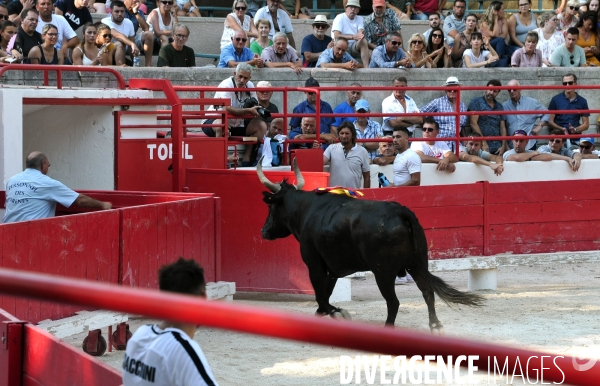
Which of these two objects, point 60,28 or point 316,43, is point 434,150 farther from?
point 60,28

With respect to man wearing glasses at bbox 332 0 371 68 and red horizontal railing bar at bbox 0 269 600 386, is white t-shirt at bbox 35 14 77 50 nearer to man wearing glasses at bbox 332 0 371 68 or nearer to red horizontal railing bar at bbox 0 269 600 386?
man wearing glasses at bbox 332 0 371 68

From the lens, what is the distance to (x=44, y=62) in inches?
410

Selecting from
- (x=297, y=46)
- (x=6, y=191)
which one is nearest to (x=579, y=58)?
(x=297, y=46)

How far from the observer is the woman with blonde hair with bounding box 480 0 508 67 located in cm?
1455

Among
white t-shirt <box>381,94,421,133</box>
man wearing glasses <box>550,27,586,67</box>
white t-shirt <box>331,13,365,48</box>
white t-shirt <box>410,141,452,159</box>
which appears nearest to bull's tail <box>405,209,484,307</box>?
white t-shirt <box>381,94,421,133</box>

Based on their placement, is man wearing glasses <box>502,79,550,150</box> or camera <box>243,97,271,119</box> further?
man wearing glasses <box>502,79,550,150</box>

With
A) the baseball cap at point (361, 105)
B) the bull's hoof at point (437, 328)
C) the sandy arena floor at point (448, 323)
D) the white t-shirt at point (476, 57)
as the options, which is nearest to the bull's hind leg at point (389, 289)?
the bull's hoof at point (437, 328)

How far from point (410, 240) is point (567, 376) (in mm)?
5245

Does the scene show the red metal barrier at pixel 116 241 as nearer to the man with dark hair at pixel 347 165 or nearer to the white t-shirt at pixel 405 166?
the man with dark hair at pixel 347 165

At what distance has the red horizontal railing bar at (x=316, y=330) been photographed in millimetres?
1465

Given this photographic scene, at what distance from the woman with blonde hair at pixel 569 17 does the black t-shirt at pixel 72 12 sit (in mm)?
7878

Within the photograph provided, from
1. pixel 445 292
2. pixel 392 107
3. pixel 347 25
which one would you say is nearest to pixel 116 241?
pixel 445 292

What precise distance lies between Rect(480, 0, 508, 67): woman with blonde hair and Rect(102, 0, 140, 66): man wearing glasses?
5693 mm

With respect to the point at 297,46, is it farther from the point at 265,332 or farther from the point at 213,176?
the point at 265,332
